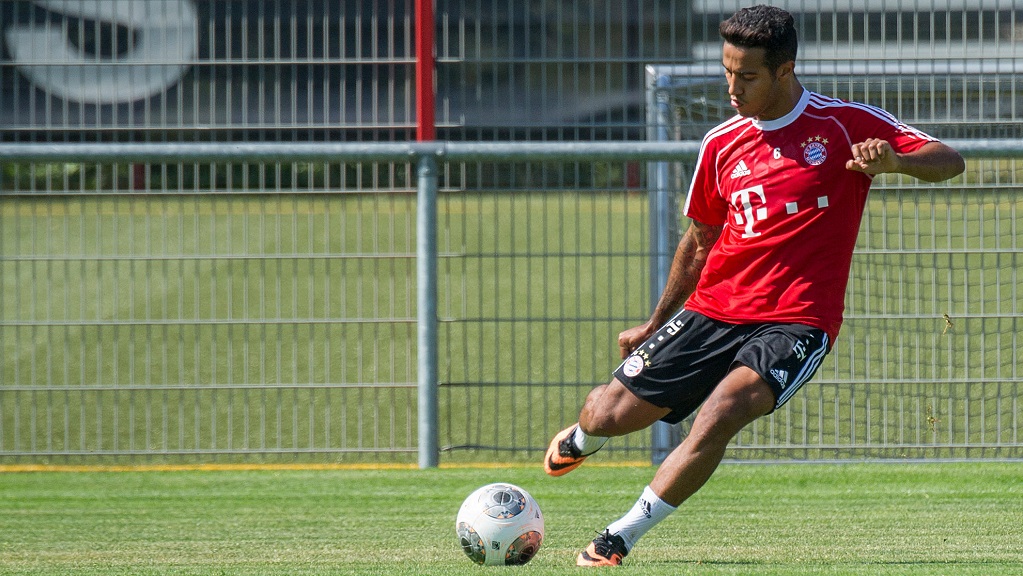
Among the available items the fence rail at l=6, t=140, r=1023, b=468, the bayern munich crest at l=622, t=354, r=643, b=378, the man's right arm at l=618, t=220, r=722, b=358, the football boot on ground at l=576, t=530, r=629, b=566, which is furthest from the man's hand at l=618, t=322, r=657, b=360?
the fence rail at l=6, t=140, r=1023, b=468

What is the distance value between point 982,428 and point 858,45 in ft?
13.5

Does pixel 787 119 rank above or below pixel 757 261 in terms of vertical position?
above

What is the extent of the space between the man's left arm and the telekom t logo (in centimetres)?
33

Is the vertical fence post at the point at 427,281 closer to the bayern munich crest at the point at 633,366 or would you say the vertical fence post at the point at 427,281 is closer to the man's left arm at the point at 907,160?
the bayern munich crest at the point at 633,366

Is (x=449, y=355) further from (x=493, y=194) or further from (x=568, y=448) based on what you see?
(x=568, y=448)

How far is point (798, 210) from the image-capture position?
14.6 feet

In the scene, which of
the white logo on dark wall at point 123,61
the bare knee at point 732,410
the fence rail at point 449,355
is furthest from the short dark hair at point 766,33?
the white logo on dark wall at point 123,61

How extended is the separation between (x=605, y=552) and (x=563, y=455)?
0.63 m

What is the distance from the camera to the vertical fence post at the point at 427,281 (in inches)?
254

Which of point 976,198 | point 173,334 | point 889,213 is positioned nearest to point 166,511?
point 889,213

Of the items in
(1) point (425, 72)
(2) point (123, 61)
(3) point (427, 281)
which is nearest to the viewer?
(3) point (427, 281)

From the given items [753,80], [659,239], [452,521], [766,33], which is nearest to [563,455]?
[452,521]

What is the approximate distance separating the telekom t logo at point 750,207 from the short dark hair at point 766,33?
16.6 inches

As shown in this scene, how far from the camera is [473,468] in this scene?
6703 mm
